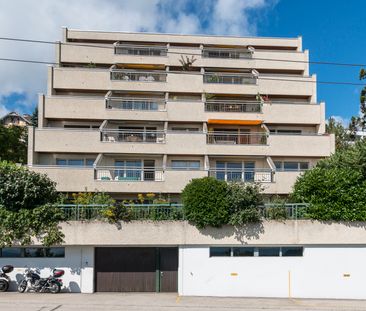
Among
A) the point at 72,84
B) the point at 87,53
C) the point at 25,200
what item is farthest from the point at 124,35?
the point at 25,200

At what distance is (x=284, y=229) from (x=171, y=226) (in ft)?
16.3

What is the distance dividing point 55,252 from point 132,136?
42.6ft

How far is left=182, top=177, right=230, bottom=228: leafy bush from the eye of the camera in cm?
1814

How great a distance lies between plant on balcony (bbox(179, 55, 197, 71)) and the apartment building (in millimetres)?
93

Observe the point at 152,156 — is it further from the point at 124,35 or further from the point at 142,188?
the point at 124,35

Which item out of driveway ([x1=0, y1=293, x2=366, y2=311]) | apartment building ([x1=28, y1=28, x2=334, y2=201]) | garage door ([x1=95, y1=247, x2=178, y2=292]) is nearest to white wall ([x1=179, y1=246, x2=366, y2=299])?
driveway ([x1=0, y1=293, x2=366, y2=311])

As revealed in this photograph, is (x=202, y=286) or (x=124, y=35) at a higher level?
(x=124, y=35)

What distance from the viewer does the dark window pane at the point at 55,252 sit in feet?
61.9

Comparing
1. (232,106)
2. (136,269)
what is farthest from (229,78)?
(136,269)

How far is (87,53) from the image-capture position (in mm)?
35938

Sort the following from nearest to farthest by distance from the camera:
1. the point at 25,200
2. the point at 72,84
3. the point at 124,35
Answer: the point at 25,200
the point at 72,84
the point at 124,35

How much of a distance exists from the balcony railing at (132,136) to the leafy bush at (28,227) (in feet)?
38.9

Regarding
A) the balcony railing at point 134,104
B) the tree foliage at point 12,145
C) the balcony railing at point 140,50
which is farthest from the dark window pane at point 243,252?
the tree foliage at point 12,145

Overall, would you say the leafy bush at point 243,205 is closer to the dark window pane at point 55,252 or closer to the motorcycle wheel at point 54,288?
the dark window pane at point 55,252
